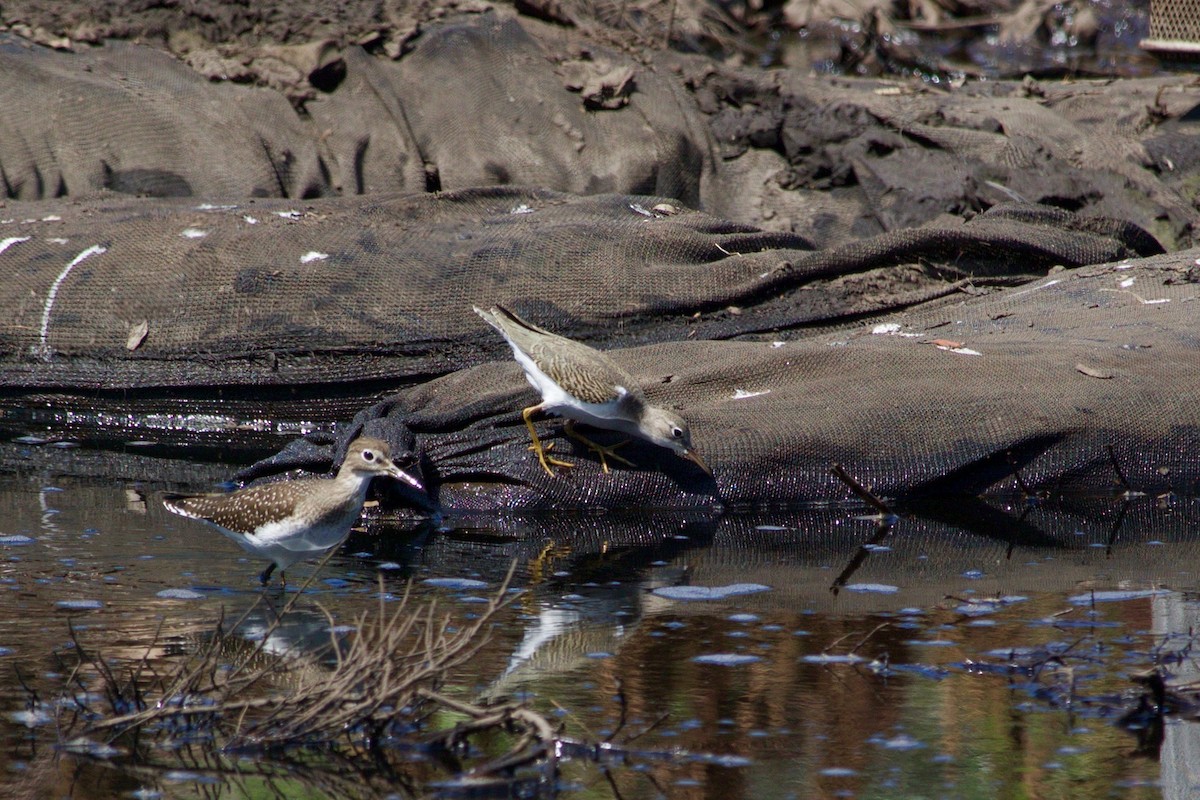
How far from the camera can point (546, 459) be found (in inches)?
235

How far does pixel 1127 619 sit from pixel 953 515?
1.44 metres

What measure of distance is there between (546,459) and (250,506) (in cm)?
138

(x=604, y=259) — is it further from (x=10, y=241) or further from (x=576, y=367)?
(x=10, y=241)

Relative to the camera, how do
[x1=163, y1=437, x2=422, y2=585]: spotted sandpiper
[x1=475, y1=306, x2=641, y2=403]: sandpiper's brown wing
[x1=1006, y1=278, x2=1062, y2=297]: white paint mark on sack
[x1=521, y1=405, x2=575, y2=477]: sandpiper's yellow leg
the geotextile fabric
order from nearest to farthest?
[x1=163, y1=437, x2=422, y2=585]: spotted sandpiper → [x1=475, y1=306, x2=641, y2=403]: sandpiper's brown wing → [x1=521, y1=405, x2=575, y2=477]: sandpiper's yellow leg → the geotextile fabric → [x1=1006, y1=278, x2=1062, y2=297]: white paint mark on sack

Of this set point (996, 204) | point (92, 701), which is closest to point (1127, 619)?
point (92, 701)

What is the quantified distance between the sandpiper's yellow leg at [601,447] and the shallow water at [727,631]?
0.25 metres

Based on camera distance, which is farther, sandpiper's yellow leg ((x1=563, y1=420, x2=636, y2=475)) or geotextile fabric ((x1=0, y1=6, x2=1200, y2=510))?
geotextile fabric ((x1=0, y1=6, x2=1200, y2=510))

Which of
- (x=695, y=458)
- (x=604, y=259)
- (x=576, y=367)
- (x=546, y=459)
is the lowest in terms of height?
(x=546, y=459)

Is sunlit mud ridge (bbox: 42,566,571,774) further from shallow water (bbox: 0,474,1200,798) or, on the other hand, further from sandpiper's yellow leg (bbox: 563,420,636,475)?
sandpiper's yellow leg (bbox: 563,420,636,475)

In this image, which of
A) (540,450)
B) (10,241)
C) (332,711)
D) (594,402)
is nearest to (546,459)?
(540,450)

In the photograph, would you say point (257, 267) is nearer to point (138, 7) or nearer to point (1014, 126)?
point (138, 7)

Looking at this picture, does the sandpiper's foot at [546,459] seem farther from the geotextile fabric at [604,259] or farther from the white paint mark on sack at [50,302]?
the white paint mark on sack at [50,302]

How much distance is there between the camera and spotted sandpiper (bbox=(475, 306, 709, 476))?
5.72 metres

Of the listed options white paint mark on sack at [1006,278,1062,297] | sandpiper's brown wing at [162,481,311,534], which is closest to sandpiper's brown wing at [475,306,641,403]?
sandpiper's brown wing at [162,481,311,534]
